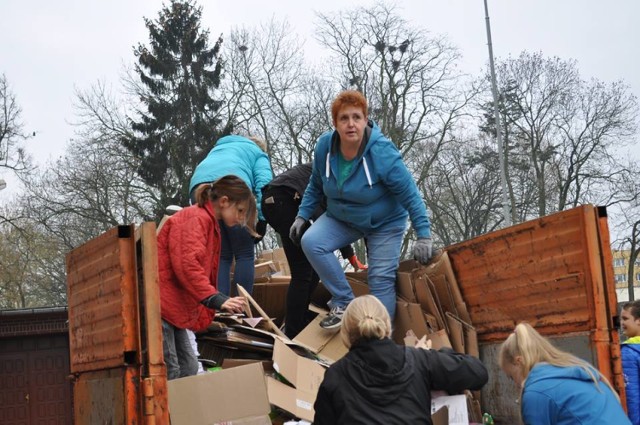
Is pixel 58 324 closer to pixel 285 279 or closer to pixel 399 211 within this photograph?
pixel 285 279

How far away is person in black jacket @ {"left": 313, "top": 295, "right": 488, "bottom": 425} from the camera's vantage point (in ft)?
11.1

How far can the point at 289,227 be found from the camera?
621 centimetres

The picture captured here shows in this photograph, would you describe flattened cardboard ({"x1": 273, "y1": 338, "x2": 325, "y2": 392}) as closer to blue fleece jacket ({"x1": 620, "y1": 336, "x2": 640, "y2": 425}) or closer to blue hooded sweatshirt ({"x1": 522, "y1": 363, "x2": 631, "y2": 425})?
blue hooded sweatshirt ({"x1": 522, "y1": 363, "x2": 631, "y2": 425})

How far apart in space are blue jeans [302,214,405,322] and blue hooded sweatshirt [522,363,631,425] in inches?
66.9

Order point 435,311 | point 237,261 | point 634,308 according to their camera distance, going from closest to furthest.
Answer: point 435,311 < point 634,308 < point 237,261

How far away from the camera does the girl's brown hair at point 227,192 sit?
4582 millimetres

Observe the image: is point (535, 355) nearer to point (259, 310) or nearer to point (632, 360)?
point (632, 360)

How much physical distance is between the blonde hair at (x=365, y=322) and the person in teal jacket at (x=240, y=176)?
2.56 metres

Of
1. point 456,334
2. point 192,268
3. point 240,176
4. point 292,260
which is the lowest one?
point 456,334

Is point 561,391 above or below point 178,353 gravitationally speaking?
below

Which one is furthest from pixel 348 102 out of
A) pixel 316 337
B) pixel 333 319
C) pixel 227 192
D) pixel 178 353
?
pixel 178 353

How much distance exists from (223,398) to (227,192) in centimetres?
118

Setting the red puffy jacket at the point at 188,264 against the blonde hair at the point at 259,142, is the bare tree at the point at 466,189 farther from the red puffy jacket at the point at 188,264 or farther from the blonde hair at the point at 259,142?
the red puffy jacket at the point at 188,264

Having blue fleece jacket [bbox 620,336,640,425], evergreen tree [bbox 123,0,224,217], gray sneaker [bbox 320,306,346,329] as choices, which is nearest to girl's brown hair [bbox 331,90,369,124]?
gray sneaker [bbox 320,306,346,329]
